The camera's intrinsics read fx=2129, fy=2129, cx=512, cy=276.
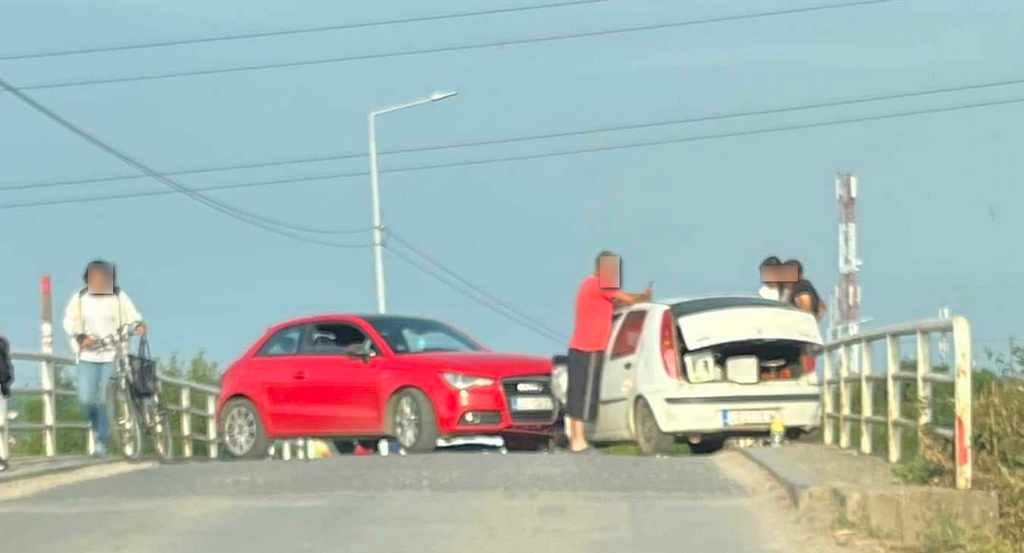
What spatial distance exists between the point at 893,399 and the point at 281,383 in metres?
7.79

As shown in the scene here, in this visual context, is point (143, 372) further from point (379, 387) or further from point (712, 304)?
point (712, 304)

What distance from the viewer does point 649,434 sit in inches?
744

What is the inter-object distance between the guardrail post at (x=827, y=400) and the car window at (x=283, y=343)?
536 centimetres

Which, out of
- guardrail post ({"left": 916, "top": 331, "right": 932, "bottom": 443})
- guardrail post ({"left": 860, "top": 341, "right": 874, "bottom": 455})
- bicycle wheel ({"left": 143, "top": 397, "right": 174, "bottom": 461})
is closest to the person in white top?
bicycle wheel ({"left": 143, "top": 397, "right": 174, "bottom": 461})

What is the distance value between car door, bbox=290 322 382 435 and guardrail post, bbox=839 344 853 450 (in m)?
4.44

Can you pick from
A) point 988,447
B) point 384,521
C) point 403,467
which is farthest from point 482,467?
point 988,447

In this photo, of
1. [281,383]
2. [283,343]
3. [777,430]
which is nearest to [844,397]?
[777,430]

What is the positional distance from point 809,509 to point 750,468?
3.46 meters

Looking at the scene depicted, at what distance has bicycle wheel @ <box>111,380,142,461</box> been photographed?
1967 cm

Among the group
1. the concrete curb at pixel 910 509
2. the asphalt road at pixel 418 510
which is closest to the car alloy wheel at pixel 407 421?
the asphalt road at pixel 418 510

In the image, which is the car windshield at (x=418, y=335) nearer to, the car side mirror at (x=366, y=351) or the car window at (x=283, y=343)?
the car side mirror at (x=366, y=351)

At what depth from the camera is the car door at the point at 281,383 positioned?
21.3 metres

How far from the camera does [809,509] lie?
12.1 meters

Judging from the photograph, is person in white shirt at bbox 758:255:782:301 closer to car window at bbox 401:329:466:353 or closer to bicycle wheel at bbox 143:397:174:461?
car window at bbox 401:329:466:353
